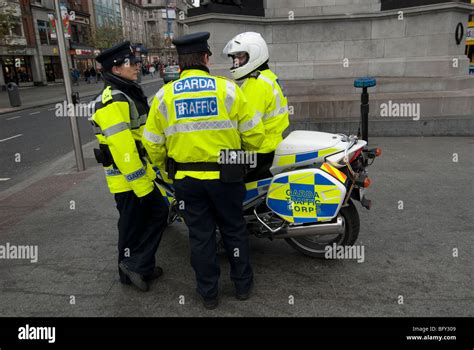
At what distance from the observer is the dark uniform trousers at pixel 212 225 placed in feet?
9.03

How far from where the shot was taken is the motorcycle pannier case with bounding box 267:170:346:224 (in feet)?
9.93

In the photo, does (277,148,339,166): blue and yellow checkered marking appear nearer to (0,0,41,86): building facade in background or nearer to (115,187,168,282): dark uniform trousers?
(115,187,168,282): dark uniform trousers

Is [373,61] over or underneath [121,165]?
over

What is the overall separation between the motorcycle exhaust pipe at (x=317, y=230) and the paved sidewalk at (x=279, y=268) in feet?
1.25

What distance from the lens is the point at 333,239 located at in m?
3.52

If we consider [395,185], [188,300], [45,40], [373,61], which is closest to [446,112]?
[373,61]

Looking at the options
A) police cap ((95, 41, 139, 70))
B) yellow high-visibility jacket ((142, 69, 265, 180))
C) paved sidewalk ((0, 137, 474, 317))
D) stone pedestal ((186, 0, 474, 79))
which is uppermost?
stone pedestal ((186, 0, 474, 79))

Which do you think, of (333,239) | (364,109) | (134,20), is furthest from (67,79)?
(134,20)

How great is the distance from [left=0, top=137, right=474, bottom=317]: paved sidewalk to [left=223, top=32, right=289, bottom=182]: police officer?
40.9 inches

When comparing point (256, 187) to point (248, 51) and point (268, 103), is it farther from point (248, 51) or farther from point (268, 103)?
point (248, 51)

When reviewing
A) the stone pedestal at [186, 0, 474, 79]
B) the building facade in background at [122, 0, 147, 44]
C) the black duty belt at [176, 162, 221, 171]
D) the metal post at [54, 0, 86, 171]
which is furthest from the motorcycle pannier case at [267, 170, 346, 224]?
the building facade in background at [122, 0, 147, 44]
